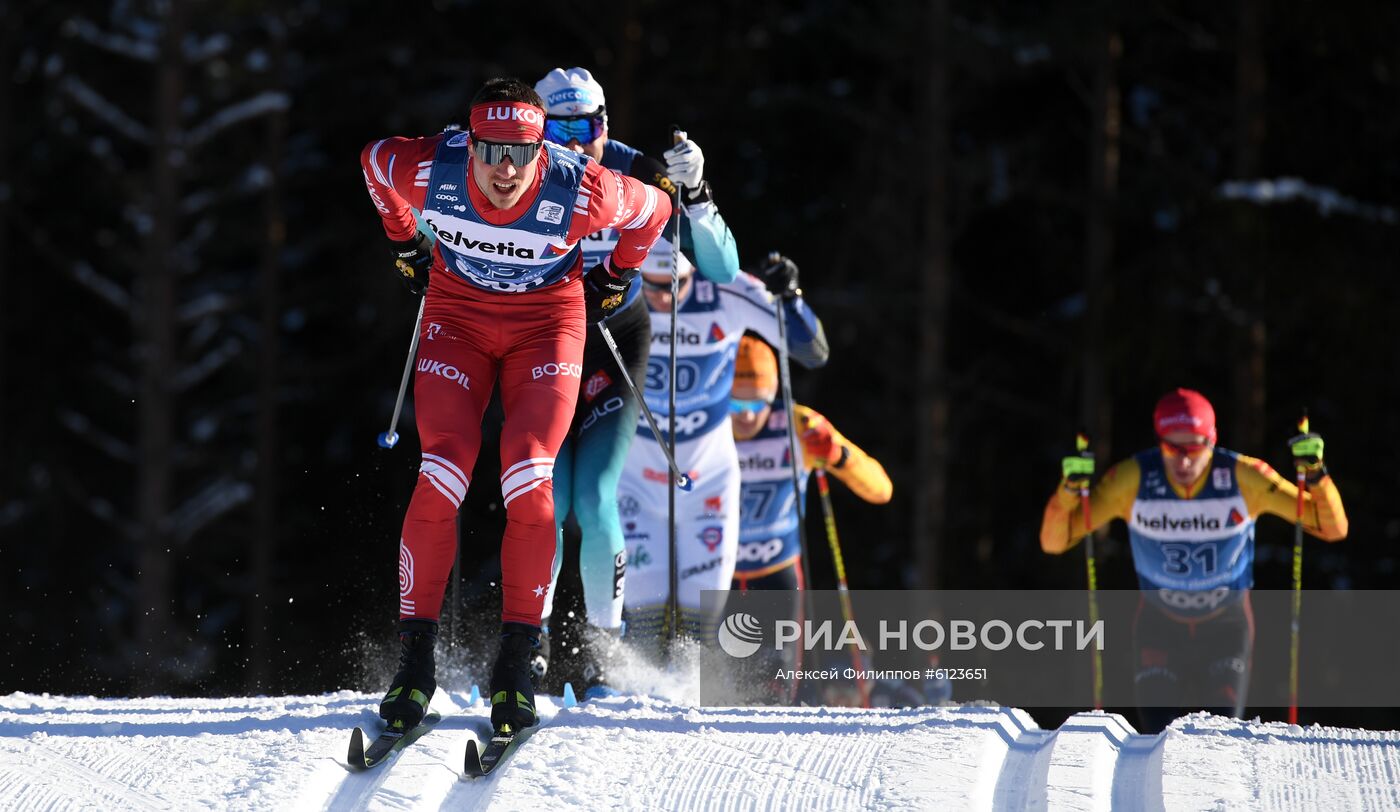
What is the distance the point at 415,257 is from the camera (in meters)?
6.20

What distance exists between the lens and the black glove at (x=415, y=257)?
6.17 meters

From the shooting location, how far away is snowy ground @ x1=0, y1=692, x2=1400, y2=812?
514cm

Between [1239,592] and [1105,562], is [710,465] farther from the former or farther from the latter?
[1105,562]

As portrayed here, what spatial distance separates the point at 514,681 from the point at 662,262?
3.04m

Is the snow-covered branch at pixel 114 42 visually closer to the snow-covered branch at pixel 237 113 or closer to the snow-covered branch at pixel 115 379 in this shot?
the snow-covered branch at pixel 237 113

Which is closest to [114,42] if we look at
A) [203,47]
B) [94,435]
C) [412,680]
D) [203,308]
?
[203,47]

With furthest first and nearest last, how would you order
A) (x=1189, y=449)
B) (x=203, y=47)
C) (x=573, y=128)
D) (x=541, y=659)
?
1. (x=203, y=47)
2. (x=1189, y=449)
3. (x=573, y=128)
4. (x=541, y=659)

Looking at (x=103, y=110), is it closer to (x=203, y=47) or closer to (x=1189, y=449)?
(x=203, y=47)

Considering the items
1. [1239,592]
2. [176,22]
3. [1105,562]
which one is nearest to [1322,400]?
[1105,562]

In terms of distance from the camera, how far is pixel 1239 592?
888 cm

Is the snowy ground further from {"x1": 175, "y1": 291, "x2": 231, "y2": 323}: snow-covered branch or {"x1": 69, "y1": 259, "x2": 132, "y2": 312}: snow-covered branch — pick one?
{"x1": 69, "y1": 259, "x2": 132, "y2": 312}: snow-covered branch

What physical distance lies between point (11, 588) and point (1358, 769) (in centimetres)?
1775

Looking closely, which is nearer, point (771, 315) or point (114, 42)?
point (771, 315)

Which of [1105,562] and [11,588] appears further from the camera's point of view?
[11,588]
